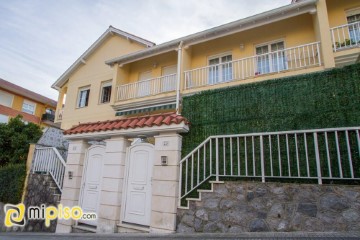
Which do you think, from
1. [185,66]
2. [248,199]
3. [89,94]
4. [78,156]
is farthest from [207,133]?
[89,94]

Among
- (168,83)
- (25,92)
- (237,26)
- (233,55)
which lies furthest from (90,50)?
(25,92)

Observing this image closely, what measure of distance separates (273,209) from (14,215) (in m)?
12.8

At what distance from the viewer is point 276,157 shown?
614 cm

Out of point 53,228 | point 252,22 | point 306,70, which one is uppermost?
point 252,22

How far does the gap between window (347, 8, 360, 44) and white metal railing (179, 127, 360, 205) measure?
769 centimetres

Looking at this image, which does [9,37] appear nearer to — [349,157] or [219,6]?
Result: [219,6]

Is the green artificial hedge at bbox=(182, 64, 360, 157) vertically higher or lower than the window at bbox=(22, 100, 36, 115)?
lower

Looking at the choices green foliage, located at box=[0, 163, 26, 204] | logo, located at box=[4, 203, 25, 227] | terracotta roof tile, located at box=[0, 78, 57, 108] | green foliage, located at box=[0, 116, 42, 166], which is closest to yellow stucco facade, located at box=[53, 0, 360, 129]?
green foliage, located at box=[0, 116, 42, 166]

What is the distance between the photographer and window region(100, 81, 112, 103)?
18175 mm

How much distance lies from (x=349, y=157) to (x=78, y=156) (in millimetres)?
9460

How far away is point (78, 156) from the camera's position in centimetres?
929

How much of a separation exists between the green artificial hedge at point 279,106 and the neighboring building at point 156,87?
0.90 meters

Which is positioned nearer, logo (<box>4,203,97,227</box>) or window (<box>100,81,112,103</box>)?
logo (<box>4,203,97,227</box>)

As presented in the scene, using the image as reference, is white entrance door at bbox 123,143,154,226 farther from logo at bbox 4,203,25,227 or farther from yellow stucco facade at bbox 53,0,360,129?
logo at bbox 4,203,25,227
